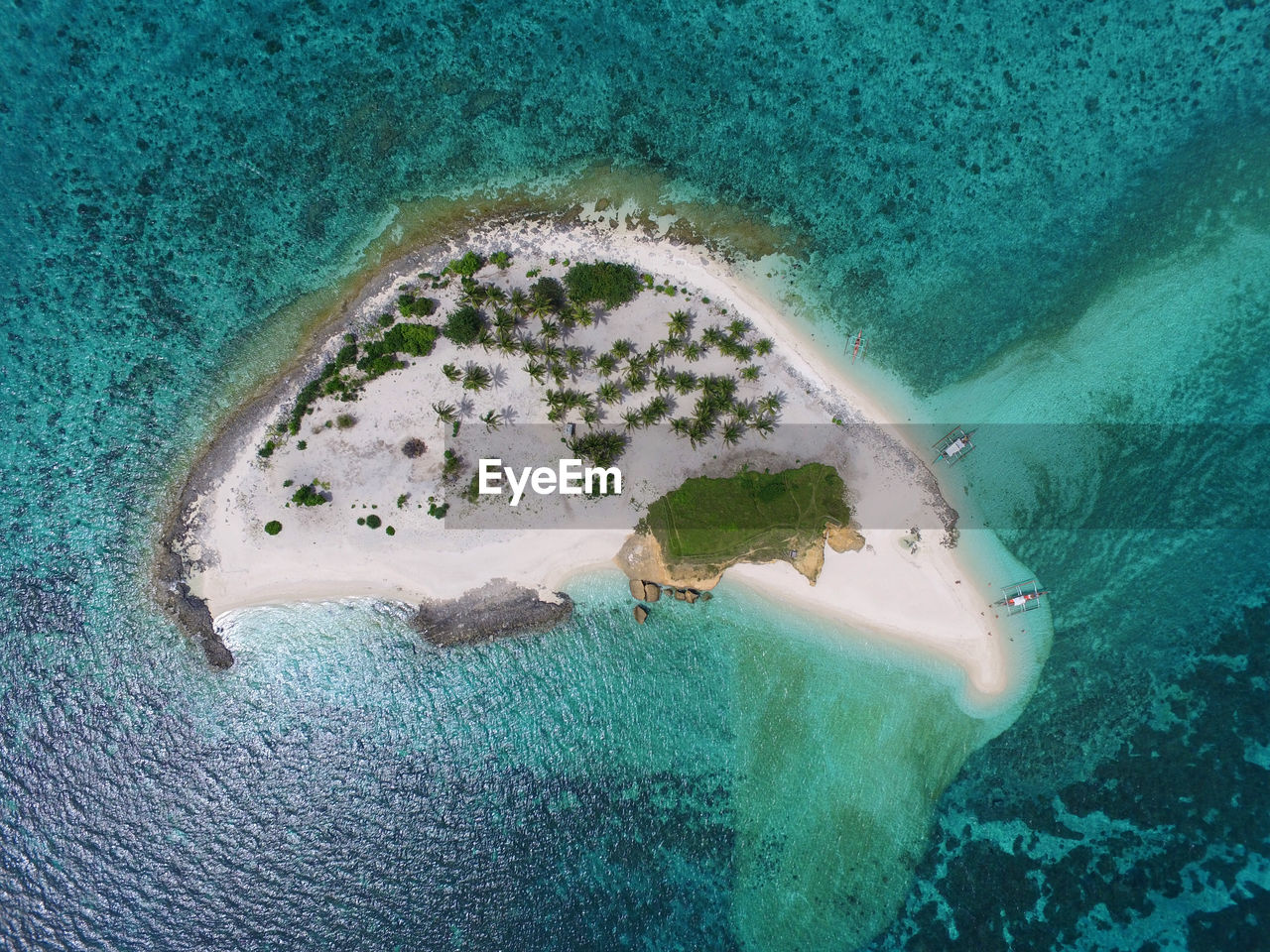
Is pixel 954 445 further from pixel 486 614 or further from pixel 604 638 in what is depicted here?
pixel 486 614

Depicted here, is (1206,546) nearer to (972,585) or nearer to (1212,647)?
(1212,647)

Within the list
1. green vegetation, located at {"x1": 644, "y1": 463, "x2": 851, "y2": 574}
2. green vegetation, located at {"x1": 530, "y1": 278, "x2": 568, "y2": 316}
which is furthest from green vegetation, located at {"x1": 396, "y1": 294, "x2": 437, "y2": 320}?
green vegetation, located at {"x1": 644, "y1": 463, "x2": 851, "y2": 574}

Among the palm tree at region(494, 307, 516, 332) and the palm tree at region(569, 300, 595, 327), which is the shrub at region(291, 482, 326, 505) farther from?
the palm tree at region(569, 300, 595, 327)

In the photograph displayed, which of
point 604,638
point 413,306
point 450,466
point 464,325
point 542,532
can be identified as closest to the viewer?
point 464,325

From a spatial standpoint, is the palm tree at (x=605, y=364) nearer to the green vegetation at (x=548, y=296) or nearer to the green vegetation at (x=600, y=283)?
the green vegetation at (x=600, y=283)

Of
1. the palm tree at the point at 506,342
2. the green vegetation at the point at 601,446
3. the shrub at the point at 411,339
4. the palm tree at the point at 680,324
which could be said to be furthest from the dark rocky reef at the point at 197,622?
the palm tree at the point at 680,324

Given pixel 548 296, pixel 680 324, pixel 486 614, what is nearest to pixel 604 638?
pixel 486 614

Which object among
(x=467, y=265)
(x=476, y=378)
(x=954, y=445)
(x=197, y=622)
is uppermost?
(x=467, y=265)
